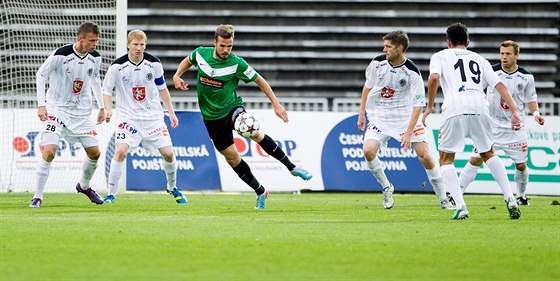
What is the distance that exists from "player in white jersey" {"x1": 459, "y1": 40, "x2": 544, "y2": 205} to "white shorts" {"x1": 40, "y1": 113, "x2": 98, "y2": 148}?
197 inches

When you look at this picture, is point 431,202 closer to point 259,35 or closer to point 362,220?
point 362,220

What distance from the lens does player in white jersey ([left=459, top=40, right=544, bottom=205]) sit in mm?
15094

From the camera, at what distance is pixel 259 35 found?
80.7 ft

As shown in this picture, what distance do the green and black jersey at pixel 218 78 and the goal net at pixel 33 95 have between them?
588cm

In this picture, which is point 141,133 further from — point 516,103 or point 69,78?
point 516,103

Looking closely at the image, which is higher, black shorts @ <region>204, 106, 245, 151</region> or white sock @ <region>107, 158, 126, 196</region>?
black shorts @ <region>204, 106, 245, 151</region>

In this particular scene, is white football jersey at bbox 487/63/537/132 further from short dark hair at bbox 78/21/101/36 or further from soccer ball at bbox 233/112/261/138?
short dark hair at bbox 78/21/101/36

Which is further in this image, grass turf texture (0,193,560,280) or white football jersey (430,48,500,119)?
white football jersey (430,48,500,119)

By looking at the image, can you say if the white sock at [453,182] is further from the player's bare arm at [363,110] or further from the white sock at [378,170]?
the white sock at [378,170]

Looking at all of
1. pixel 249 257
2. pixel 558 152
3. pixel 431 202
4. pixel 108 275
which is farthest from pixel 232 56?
pixel 558 152

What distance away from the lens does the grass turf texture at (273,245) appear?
6531 millimetres

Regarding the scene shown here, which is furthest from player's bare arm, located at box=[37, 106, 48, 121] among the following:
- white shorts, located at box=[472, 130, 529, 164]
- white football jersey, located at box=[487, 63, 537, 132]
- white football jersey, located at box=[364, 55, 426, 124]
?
white shorts, located at box=[472, 130, 529, 164]

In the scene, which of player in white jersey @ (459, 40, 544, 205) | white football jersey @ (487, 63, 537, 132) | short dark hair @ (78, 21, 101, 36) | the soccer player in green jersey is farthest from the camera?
white football jersey @ (487, 63, 537, 132)

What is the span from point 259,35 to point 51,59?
1165 centimetres
